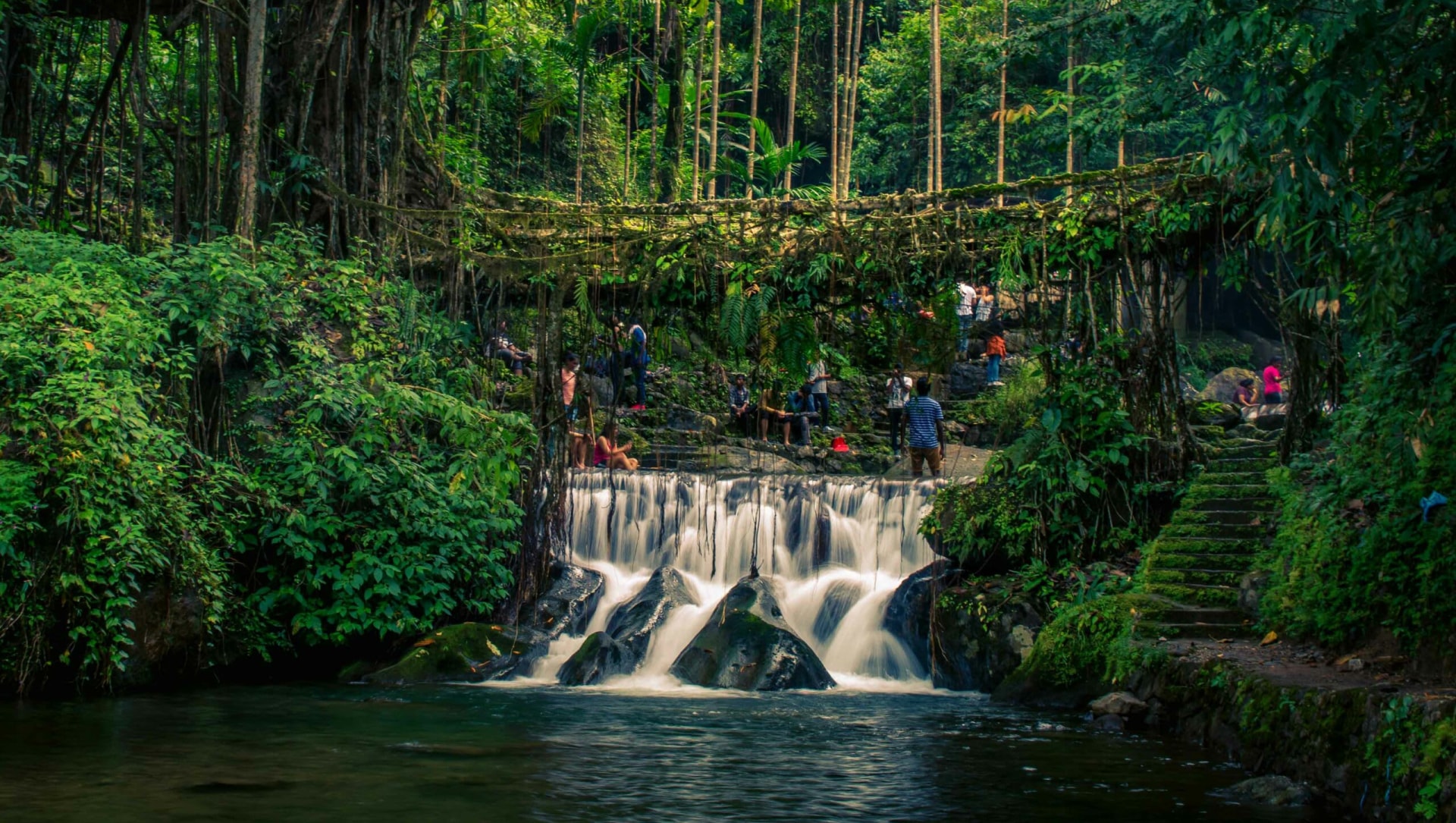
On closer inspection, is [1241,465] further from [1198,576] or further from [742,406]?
[742,406]

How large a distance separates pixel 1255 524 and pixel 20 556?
9.10 metres

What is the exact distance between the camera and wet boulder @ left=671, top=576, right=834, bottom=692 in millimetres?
10617

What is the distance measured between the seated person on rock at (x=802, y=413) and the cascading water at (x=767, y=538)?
17.4 feet

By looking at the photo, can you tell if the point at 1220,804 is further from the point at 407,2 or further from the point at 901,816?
the point at 407,2

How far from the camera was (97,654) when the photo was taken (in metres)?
8.77

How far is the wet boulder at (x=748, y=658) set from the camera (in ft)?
34.8

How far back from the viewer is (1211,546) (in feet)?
32.7

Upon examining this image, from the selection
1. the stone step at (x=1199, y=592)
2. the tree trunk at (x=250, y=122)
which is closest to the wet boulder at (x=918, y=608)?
the stone step at (x=1199, y=592)

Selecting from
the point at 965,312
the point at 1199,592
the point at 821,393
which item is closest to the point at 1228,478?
the point at 1199,592

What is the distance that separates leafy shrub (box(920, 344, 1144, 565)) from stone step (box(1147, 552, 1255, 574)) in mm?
1039

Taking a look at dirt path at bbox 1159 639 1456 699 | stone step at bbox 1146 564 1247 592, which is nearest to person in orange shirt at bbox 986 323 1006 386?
stone step at bbox 1146 564 1247 592

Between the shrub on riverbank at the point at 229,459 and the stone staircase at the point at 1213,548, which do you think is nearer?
the shrub on riverbank at the point at 229,459

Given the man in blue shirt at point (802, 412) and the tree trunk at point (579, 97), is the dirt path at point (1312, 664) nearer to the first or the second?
the man in blue shirt at point (802, 412)

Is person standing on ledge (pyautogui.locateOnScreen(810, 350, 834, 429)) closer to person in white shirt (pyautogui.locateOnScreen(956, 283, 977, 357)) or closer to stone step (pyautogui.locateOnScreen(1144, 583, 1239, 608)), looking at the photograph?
person in white shirt (pyautogui.locateOnScreen(956, 283, 977, 357))
